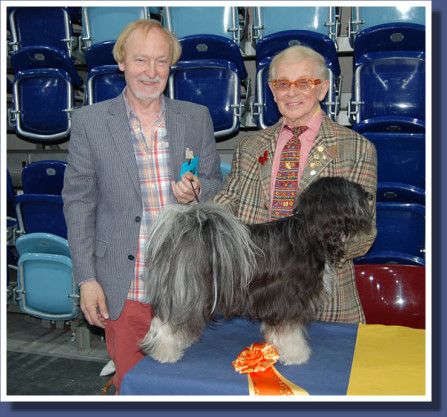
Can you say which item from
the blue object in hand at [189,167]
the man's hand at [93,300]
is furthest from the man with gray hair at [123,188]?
the blue object in hand at [189,167]

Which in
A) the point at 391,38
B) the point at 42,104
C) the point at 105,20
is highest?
the point at 105,20

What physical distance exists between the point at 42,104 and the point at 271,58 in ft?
8.11

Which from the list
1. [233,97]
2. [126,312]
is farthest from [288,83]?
[233,97]

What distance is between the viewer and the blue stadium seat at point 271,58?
3656mm

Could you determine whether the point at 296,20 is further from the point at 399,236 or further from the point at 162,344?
the point at 162,344

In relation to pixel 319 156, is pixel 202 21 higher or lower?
higher

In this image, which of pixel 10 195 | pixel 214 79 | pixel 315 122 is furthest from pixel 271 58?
pixel 10 195

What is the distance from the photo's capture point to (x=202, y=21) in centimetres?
436

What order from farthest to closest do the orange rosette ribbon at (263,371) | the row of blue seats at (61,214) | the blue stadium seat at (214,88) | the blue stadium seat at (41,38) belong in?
the blue stadium seat at (41,38) < the blue stadium seat at (214,88) < the row of blue seats at (61,214) < the orange rosette ribbon at (263,371)

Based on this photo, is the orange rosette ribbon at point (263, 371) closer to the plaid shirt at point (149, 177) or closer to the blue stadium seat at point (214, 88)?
the plaid shirt at point (149, 177)

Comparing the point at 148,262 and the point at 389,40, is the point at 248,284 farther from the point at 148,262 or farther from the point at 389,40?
the point at 389,40

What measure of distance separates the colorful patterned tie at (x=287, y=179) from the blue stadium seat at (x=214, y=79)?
1936mm

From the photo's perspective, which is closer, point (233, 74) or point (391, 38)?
point (391, 38)

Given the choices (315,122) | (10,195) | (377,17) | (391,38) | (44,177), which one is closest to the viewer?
(315,122)
